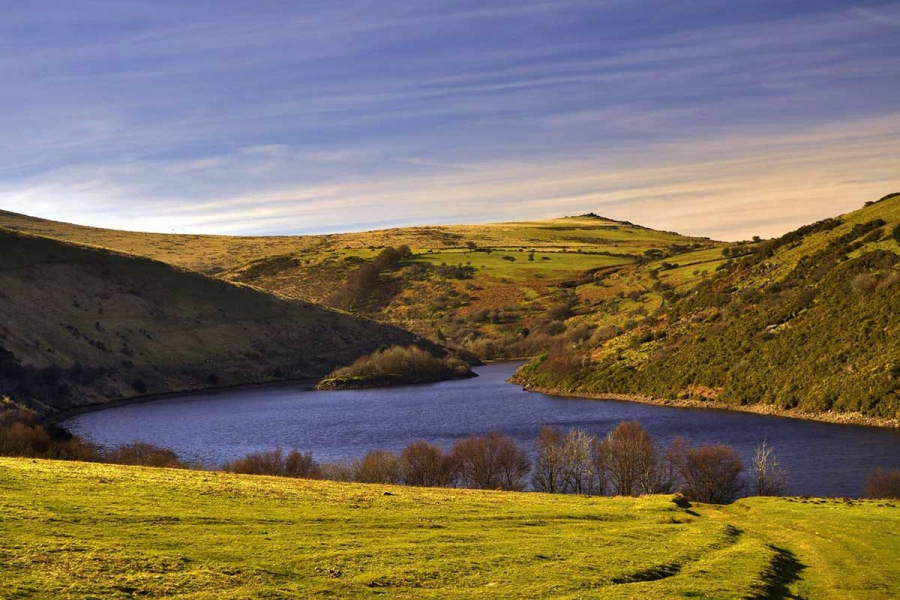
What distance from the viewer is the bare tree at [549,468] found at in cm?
6341

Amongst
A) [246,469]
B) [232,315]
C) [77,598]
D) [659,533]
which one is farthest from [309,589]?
[232,315]

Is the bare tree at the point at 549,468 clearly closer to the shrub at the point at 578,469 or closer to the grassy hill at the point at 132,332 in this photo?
the shrub at the point at 578,469

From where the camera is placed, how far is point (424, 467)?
210 feet

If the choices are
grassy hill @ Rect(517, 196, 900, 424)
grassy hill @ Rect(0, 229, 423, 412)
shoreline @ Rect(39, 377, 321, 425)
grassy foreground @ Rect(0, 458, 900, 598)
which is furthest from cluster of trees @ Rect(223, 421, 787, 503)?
grassy hill @ Rect(0, 229, 423, 412)

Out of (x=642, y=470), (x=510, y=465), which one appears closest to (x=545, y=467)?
(x=510, y=465)

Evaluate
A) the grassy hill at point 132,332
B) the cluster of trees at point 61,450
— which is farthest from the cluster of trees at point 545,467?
the grassy hill at point 132,332

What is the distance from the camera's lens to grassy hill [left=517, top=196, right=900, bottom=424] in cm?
9081

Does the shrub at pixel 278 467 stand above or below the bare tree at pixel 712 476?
below

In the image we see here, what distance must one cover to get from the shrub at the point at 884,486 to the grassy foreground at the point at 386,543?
30.8 feet

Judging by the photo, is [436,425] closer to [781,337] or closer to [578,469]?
[578,469]

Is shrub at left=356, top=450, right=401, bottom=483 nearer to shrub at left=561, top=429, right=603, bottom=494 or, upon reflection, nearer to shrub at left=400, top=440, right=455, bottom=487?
shrub at left=400, top=440, right=455, bottom=487

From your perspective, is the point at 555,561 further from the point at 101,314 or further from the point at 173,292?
the point at 173,292

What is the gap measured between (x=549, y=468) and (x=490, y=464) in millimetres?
4808

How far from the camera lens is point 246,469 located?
6250cm
